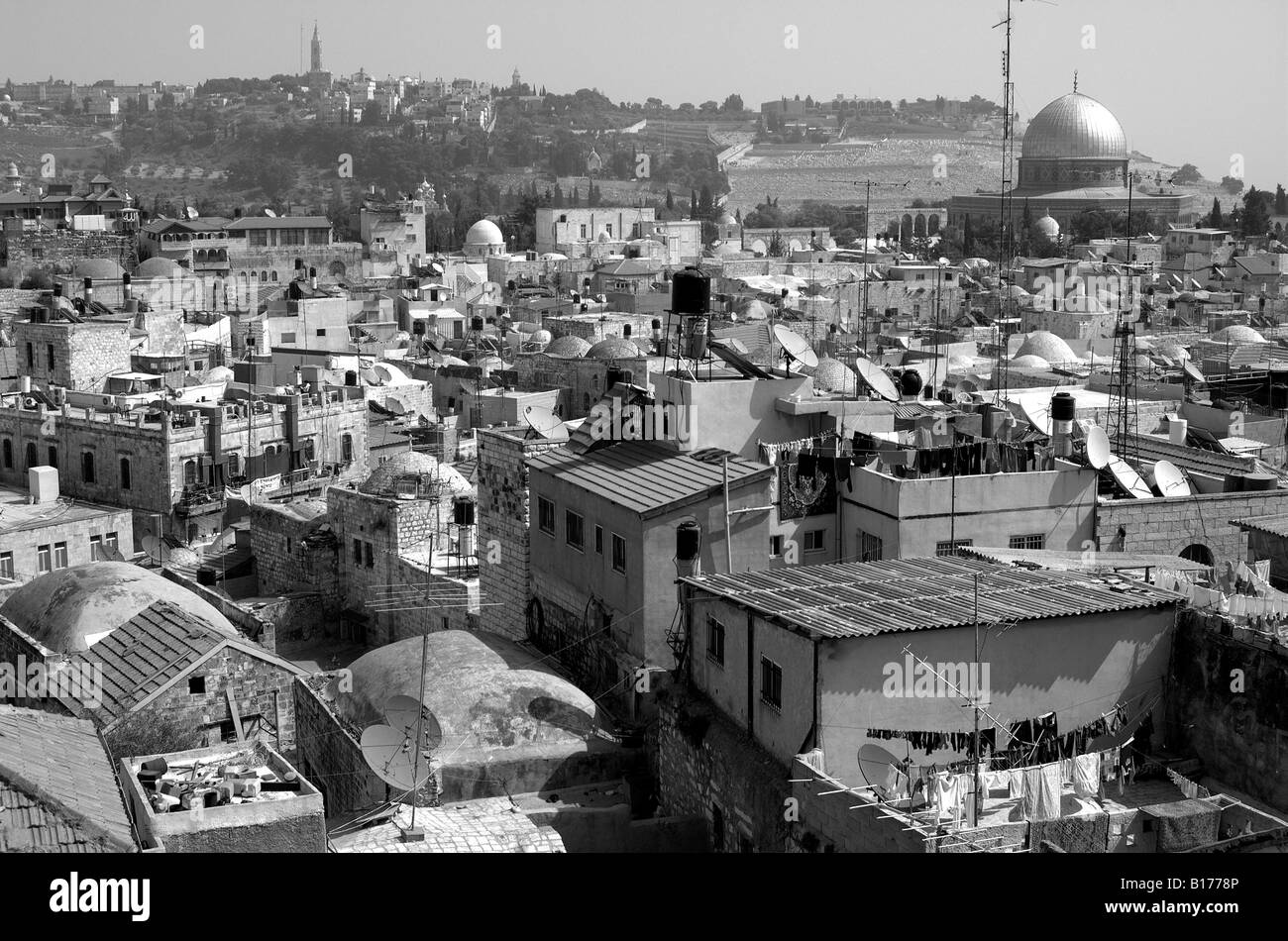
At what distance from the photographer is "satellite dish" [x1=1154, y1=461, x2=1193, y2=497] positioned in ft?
42.3

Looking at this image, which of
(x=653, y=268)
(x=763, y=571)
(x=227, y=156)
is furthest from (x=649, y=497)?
(x=227, y=156)

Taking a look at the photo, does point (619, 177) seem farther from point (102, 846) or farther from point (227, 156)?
point (102, 846)

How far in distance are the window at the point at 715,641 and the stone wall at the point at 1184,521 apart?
383 cm

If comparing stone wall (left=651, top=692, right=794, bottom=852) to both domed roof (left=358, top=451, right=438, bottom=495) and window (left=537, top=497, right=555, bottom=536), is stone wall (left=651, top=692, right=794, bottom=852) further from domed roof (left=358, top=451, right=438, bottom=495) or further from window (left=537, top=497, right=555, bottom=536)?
domed roof (left=358, top=451, right=438, bottom=495)

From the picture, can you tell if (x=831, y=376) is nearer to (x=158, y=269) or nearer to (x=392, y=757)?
(x=392, y=757)

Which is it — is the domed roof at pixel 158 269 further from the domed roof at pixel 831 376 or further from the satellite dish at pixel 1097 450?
the satellite dish at pixel 1097 450

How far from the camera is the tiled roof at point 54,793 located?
7.22 m

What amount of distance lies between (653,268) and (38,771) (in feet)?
159

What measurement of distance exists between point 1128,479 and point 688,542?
3.40 meters

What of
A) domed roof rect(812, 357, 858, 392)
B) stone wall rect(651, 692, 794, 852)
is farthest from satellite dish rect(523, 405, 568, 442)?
domed roof rect(812, 357, 858, 392)

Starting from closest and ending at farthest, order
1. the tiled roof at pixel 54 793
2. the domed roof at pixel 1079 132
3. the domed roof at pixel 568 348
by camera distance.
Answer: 1. the tiled roof at pixel 54 793
2. the domed roof at pixel 568 348
3. the domed roof at pixel 1079 132

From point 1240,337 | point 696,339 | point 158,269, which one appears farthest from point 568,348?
point 158,269

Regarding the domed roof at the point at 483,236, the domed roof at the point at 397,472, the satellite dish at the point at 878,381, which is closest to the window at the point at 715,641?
the satellite dish at the point at 878,381

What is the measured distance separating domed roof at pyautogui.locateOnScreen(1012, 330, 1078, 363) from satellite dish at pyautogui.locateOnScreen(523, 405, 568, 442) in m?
18.8
